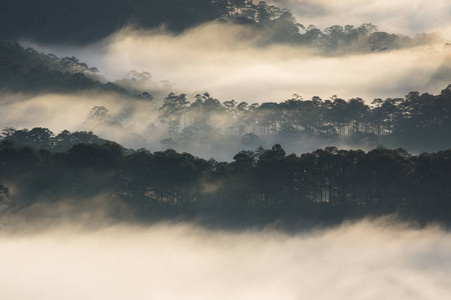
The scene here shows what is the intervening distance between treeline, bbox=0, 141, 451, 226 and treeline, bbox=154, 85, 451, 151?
54955mm

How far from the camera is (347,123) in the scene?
183375 millimetres

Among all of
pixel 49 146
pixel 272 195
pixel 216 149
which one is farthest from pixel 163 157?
pixel 216 149

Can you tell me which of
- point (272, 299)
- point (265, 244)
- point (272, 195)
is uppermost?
point (272, 195)

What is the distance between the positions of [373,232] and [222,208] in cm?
2324

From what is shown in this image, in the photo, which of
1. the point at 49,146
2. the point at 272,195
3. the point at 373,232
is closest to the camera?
the point at 373,232

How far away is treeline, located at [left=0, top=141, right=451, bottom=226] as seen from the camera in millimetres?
108250

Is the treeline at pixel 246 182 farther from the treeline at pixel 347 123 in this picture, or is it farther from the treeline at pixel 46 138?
the treeline at pixel 347 123

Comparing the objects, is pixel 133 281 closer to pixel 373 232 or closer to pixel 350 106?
pixel 373 232

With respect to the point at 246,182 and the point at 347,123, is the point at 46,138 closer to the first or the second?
the point at 246,182

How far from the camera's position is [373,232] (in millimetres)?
106375

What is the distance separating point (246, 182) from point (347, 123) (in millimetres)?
75402

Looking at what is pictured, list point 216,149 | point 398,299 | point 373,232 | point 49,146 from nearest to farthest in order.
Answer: point 398,299 < point 373,232 < point 49,146 < point 216,149

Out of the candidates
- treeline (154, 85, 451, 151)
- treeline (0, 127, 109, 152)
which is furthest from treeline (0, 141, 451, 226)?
treeline (154, 85, 451, 151)

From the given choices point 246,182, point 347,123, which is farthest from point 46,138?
point 347,123
